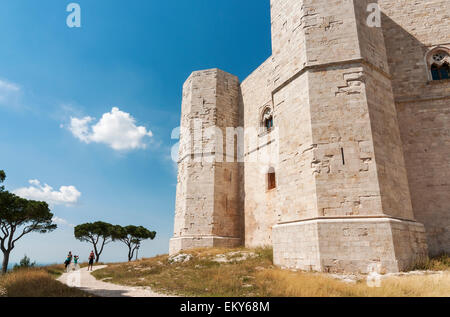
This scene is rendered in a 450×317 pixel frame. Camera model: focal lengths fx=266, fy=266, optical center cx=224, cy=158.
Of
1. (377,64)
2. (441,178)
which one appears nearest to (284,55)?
(377,64)

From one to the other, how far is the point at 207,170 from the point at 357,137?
8211 mm

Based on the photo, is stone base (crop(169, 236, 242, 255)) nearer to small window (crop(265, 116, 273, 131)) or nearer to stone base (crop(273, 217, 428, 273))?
small window (crop(265, 116, 273, 131))

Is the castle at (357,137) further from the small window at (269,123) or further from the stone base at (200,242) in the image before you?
the small window at (269,123)

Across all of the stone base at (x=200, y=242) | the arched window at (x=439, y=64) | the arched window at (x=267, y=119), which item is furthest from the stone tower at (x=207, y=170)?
the arched window at (x=439, y=64)

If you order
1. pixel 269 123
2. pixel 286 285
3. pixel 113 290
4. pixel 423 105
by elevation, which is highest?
pixel 269 123

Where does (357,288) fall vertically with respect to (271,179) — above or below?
below

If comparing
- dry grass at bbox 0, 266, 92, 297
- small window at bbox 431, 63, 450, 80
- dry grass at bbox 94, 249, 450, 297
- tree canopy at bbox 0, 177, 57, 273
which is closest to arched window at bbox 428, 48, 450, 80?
small window at bbox 431, 63, 450, 80

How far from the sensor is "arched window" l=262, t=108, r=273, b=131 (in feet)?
44.0

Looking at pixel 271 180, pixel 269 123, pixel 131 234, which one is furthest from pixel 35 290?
pixel 131 234

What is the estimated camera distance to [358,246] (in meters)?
6.44

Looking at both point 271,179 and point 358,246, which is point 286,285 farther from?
point 271,179

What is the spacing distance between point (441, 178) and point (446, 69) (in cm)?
419

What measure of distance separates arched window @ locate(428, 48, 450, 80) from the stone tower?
29.9ft
